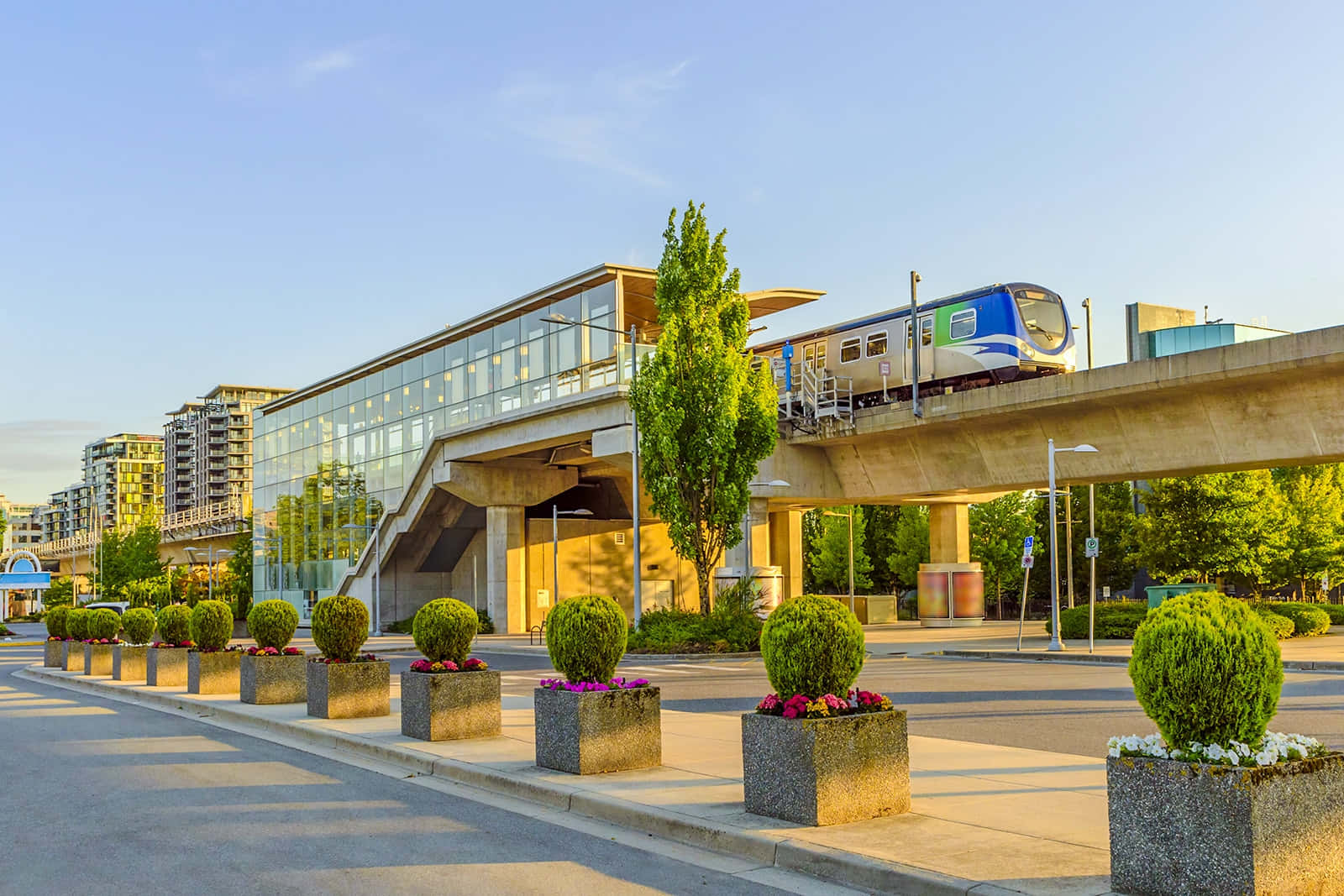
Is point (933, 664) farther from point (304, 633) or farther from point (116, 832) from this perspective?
point (304, 633)

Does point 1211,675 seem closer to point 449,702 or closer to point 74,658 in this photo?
point 449,702

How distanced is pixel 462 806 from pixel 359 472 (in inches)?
1935

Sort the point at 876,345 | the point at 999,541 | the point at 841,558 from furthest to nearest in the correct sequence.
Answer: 1. the point at 841,558
2. the point at 999,541
3. the point at 876,345

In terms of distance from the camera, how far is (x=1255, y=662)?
6.27 metres

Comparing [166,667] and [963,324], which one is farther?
[963,324]

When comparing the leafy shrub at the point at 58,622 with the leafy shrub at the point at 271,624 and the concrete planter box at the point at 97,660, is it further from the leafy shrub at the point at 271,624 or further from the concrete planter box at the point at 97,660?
the leafy shrub at the point at 271,624

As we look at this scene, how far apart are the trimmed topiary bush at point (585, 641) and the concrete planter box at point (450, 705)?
2.43m

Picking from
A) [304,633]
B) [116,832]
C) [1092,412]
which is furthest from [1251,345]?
[304,633]

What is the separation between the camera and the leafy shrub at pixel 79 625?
29156 millimetres

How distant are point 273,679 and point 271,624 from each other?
0.94 m

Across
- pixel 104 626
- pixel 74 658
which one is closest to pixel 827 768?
pixel 104 626

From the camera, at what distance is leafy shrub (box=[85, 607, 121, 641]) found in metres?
28.0

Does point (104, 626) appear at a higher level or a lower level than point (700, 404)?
lower

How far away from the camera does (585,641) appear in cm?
1120
